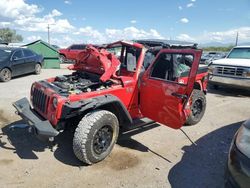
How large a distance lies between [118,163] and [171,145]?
50.1 inches

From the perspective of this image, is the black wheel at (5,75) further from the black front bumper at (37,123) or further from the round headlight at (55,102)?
the round headlight at (55,102)

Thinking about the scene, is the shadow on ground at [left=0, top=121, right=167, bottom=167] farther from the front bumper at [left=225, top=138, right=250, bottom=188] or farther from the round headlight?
the front bumper at [left=225, top=138, right=250, bottom=188]

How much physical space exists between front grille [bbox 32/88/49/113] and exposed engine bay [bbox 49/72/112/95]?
26 centimetres

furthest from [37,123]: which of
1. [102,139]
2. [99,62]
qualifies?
[99,62]

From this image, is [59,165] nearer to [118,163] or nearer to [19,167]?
[19,167]

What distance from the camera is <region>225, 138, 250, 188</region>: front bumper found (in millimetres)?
2498

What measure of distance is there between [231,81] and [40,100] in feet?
24.0

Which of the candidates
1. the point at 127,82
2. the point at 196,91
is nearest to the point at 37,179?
the point at 127,82

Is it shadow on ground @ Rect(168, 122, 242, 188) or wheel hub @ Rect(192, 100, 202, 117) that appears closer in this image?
shadow on ground @ Rect(168, 122, 242, 188)

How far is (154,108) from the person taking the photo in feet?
15.4

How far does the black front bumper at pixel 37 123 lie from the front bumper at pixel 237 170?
7.98ft

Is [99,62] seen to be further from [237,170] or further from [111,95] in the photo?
[237,170]

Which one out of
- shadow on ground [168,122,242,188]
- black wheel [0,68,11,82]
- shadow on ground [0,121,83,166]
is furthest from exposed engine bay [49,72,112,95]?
black wheel [0,68,11,82]

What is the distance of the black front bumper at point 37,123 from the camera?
3.82 metres
